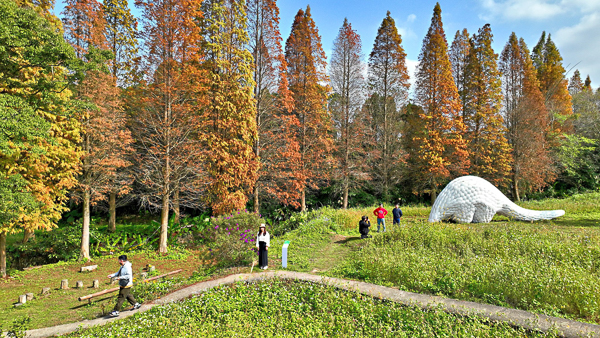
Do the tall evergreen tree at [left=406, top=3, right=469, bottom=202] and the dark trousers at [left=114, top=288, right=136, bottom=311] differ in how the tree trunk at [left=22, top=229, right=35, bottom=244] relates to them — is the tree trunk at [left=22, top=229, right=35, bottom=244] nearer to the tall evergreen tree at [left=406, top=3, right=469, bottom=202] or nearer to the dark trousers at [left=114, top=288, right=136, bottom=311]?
the dark trousers at [left=114, top=288, right=136, bottom=311]

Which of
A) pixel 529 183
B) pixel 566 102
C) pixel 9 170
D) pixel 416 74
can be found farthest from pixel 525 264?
pixel 566 102

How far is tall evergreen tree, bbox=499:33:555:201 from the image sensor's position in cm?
2156

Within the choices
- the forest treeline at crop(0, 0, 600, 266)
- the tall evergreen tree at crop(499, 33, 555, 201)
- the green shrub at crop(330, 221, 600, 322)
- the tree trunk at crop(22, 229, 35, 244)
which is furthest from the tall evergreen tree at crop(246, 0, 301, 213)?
the tall evergreen tree at crop(499, 33, 555, 201)

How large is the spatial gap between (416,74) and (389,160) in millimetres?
7158

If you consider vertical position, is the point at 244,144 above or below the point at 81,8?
below

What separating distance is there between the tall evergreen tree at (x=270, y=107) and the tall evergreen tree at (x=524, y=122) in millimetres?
18201

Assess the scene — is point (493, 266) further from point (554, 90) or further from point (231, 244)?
point (554, 90)

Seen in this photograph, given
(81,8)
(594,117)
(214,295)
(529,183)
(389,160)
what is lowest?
(214,295)

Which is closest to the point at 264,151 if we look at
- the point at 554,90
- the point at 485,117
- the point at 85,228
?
the point at 85,228

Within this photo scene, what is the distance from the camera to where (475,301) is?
5.35m

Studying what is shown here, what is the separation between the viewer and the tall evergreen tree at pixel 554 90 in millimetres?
25656

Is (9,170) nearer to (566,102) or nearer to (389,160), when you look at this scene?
(389,160)

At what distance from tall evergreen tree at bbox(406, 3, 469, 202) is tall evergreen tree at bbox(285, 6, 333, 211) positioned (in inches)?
288

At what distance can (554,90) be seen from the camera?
26.4 m
